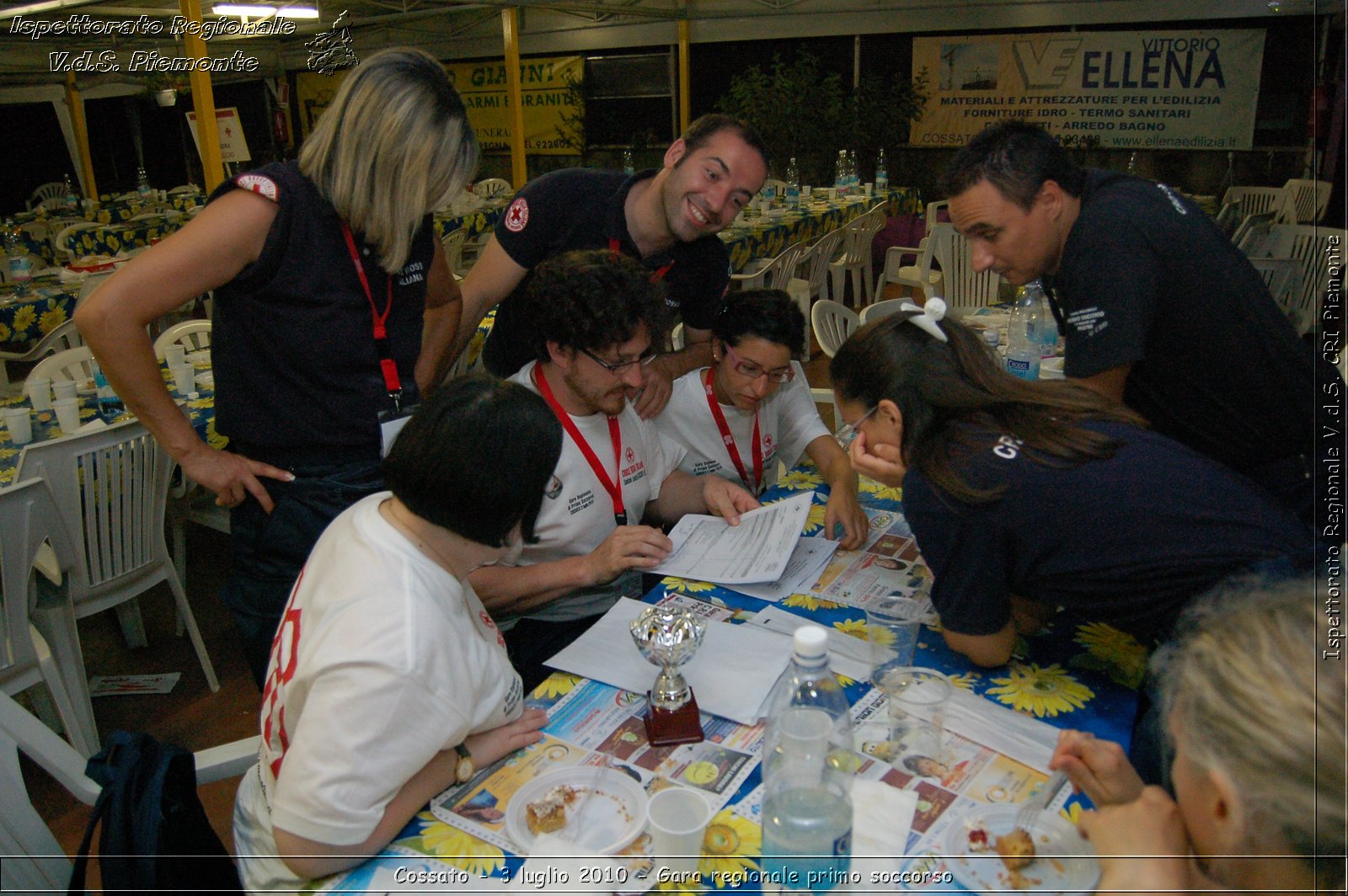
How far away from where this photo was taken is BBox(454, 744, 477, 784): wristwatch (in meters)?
1.22

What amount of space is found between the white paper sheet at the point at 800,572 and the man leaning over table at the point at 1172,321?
2.11 feet

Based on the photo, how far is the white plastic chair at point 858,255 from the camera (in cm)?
768

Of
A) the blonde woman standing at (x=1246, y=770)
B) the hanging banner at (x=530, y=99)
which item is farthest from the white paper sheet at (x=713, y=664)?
the hanging banner at (x=530, y=99)

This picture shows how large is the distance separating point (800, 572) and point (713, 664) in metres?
0.41

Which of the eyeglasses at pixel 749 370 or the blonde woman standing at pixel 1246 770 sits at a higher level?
the eyeglasses at pixel 749 370

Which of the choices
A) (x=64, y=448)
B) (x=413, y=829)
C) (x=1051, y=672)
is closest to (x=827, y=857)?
(x=413, y=829)

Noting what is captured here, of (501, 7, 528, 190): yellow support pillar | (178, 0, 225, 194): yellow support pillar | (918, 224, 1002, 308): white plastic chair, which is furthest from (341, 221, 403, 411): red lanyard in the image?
(501, 7, 528, 190): yellow support pillar

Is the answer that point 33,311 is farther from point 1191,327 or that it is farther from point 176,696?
point 1191,327

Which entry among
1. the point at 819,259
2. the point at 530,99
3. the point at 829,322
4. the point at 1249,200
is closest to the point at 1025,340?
the point at 829,322

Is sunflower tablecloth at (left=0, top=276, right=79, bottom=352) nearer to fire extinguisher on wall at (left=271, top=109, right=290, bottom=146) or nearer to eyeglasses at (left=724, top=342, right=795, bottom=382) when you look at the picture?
eyeglasses at (left=724, top=342, right=795, bottom=382)

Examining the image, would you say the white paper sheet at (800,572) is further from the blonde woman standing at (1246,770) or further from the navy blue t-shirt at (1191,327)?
the blonde woman standing at (1246,770)

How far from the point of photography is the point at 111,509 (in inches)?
107

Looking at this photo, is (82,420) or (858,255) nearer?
(82,420)

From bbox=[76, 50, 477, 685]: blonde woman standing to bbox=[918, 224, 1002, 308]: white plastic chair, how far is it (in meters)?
5.04
